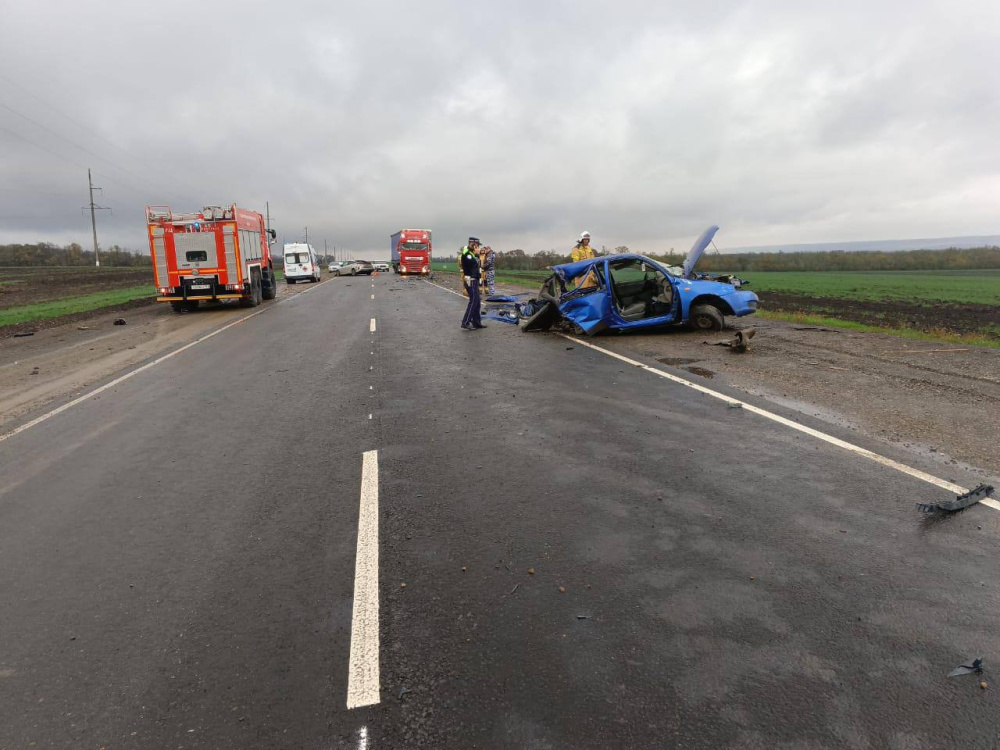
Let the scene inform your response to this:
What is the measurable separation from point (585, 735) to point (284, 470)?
363 centimetres

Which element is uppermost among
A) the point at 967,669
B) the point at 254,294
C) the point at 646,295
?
the point at 254,294

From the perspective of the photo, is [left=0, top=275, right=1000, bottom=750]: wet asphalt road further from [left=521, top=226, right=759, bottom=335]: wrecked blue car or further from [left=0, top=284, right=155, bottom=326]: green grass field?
[left=0, top=284, right=155, bottom=326]: green grass field

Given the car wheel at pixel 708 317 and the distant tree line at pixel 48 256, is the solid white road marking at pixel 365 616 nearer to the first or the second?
the car wheel at pixel 708 317

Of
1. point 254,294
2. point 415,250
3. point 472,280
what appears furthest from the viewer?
point 415,250

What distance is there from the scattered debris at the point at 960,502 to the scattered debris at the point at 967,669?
1.67 meters

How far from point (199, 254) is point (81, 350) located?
8.59m

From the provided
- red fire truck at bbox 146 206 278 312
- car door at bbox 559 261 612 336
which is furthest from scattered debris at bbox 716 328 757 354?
red fire truck at bbox 146 206 278 312

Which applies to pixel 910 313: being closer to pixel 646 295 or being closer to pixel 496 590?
pixel 646 295

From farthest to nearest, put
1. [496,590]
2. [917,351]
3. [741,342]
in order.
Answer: [741,342] < [917,351] < [496,590]

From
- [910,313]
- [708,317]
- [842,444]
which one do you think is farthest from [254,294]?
[910,313]

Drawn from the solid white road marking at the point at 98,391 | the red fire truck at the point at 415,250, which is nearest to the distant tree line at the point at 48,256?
the red fire truck at the point at 415,250

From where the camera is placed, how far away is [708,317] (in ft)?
40.4

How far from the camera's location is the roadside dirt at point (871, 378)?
561cm

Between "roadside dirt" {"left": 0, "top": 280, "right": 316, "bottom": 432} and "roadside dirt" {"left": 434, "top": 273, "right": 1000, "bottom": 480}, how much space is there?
8.96m
